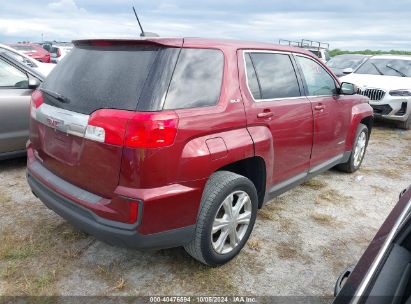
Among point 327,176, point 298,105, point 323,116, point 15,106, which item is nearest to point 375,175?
point 327,176

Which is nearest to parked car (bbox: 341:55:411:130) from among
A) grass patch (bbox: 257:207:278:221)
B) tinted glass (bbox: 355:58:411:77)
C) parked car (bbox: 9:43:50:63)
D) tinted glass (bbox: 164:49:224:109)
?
tinted glass (bbox: 355:58:411:77)

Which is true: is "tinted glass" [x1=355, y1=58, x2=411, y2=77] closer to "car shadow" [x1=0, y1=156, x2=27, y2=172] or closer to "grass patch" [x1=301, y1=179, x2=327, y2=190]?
"grass patch" [x1=301, y1=179, x2=327, y2=190]

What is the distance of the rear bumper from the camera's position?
2.27m

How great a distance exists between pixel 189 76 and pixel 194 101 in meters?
0.17

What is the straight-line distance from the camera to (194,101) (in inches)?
95.7

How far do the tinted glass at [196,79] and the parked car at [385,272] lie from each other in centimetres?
137

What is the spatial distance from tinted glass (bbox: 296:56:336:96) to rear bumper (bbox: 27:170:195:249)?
2154 millimetres

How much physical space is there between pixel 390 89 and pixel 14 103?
745 centimetres

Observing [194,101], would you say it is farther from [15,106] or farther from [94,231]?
[15,106]

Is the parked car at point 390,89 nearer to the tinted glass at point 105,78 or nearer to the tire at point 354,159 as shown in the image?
the tire at point 354,159

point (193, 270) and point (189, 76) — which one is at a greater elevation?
point (189, 76)

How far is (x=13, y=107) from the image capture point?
448 cm

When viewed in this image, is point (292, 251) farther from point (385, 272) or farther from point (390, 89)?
point (390, 89)

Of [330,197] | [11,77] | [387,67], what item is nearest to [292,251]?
[330,197]
